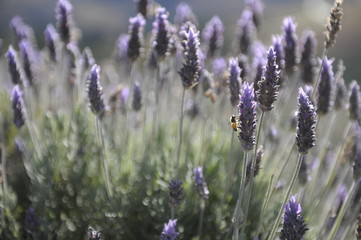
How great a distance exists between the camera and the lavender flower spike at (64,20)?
9.92 feet

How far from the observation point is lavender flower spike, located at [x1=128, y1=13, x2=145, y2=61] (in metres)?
2.68

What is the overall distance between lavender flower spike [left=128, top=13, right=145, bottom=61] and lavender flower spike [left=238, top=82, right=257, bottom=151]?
0.99m

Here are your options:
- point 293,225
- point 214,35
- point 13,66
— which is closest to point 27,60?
point 13,66

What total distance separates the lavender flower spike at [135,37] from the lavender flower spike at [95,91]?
0.39m

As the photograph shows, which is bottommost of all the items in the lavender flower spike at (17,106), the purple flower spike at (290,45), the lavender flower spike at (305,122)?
the lavender flower spike at (305,122)

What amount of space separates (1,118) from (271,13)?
8.92 m

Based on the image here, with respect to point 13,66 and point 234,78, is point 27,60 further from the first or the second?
point 234,78

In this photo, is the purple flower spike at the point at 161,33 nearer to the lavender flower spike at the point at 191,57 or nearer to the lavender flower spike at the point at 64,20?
the lavender flower spike at the point at 191,57

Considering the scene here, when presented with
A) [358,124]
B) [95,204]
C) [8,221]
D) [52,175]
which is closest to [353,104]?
[358,124]

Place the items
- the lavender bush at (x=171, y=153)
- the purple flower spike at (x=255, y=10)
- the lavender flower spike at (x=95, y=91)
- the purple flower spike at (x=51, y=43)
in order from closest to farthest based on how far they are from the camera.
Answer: the lavender flower spike at (x=95, y=91)
the lavender bush at (x=171, y=153)
the purple flower spike at (x=51, y=43)
the purple flower spike at (x=255, y=10)

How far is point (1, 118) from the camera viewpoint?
3521mm

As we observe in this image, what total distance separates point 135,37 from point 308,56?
1.01 m

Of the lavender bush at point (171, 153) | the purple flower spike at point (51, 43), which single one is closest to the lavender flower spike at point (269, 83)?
the lavender bush at point (171, 153)

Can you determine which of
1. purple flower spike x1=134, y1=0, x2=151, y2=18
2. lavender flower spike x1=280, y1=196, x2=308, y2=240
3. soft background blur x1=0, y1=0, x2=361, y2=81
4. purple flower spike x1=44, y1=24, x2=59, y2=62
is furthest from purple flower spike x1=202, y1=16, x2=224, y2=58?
soft background blur x1=0, y1=0, x2=361, y2=81
